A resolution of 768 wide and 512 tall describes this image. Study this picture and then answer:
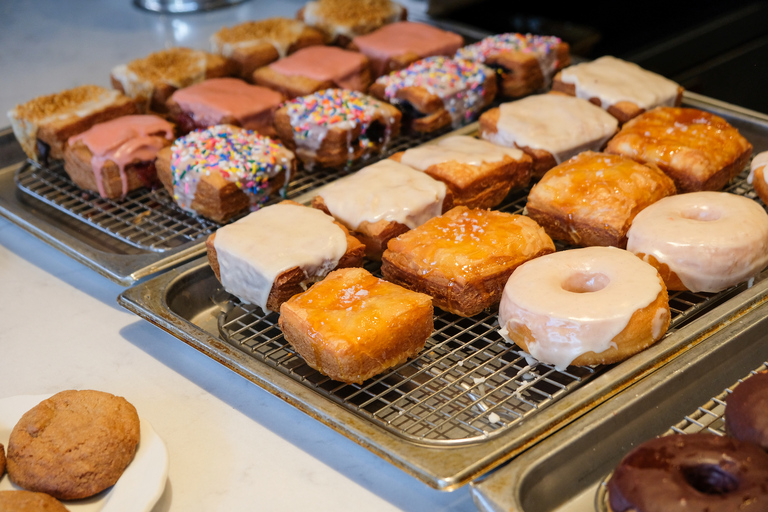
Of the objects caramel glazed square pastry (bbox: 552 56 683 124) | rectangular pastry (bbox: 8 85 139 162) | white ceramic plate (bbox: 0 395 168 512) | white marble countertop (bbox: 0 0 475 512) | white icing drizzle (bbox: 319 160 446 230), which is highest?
caramel glazed square pastry (bbox: 552 56 683 124)

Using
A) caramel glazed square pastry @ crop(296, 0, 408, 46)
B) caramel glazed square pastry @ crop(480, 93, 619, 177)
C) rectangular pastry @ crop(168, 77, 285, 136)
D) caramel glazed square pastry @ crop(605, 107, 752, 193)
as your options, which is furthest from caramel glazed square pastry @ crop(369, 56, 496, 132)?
caramel glazed square pastry @ crop(605, 107, 752, 193)

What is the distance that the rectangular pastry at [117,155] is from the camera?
3.00 m

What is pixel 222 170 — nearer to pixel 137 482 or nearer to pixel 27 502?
pixel 137 482

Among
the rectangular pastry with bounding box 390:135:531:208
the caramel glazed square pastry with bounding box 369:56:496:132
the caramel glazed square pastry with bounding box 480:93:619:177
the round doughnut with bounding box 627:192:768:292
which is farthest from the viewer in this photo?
the caramel glazed square pastry with bounding box 369:56:496:132

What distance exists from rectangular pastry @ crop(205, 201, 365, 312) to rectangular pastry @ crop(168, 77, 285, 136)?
37.1 inches

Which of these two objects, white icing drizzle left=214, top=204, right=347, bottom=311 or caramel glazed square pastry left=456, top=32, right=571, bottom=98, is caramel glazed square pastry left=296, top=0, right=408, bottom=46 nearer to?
caramel glazed square pastry left=456, top=32, right=571, bottom=98

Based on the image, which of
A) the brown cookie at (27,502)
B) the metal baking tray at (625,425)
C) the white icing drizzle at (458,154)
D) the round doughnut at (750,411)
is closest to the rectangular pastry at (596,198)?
the white icing drizzle at (458,154)

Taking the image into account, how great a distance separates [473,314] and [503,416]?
0.40 metres

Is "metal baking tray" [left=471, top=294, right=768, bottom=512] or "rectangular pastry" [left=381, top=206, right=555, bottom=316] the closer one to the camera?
"metal baking tray" [left=471, top=294, right=768, bottom=512]

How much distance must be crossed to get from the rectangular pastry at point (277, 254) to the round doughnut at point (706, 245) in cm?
88

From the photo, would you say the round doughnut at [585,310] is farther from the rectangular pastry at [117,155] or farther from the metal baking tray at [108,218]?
the rectangular pastry at [117,155]

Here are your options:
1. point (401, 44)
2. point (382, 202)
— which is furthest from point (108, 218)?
point (401, 44)

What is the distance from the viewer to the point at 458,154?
285 centimetres

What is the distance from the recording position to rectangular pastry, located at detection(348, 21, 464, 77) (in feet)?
12.3
